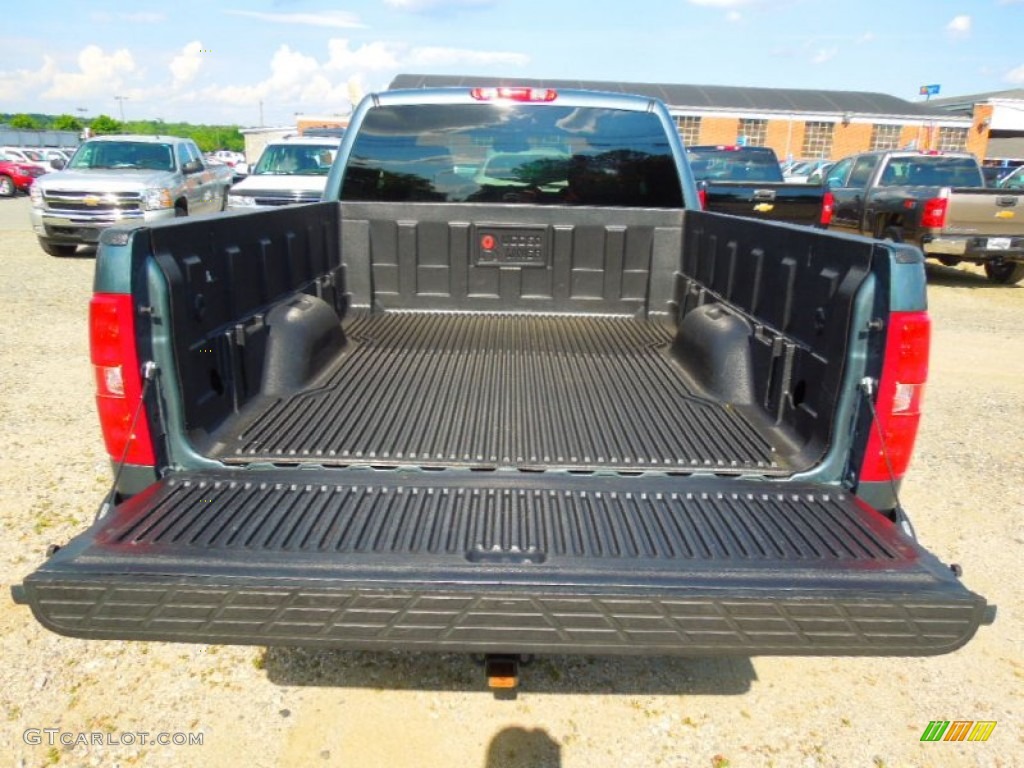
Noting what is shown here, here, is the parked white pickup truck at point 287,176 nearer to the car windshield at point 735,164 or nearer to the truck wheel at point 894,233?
the car windshield at point 735,164

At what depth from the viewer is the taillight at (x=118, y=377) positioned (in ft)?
7.03

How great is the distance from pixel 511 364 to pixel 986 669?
2.39 metres

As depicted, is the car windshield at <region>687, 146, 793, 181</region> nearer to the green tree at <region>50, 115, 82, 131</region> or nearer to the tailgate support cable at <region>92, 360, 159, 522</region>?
the tailgate support cable at <region>92, 360, 159, 522</region>

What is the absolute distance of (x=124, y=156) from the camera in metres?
13.2

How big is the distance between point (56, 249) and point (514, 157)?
38.6 ft

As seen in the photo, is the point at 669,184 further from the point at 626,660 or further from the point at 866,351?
the point at 626,660

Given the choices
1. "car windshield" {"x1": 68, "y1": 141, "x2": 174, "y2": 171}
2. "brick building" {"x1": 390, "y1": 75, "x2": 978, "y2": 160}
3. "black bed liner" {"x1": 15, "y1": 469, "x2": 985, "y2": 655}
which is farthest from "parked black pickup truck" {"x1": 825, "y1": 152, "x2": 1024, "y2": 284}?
"brick building" {"x1": 390, "y1": 75, "x2": 978, "y2": 160}

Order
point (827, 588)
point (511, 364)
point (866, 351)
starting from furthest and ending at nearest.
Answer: point (511, 364)
point (866, 351)
point (827, 588)

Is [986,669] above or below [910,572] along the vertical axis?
below

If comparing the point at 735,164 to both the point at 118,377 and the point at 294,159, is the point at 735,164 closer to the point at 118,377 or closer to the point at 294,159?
the point at 294,159

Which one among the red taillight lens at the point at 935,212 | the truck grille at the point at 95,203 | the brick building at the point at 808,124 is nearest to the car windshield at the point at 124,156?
the truck grille at the point at 95,203

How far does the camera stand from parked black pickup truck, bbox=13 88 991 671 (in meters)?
1.76

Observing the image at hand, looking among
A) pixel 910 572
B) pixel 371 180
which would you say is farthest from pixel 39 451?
pixel 910 572

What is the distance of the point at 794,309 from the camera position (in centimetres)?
271
